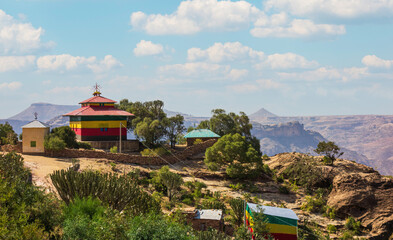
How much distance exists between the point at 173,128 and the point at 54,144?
1844 centimetres

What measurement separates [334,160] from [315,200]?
9951mm

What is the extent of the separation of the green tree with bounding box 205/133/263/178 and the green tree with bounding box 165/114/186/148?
36.7ft

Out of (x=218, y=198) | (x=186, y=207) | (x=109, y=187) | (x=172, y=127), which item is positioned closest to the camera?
(x=109, y=187)

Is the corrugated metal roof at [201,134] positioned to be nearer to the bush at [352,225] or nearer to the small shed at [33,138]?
the small shed at [33,138]

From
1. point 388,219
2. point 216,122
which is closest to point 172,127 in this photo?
point 216,122

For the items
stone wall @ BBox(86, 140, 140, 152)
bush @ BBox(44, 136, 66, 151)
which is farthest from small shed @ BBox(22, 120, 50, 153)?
stone wall @ BBox(86, 140, 140, 152)

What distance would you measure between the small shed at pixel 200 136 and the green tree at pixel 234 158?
10345 mm

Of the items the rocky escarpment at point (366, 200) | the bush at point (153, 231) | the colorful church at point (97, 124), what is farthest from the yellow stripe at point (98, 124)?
the bush at point (153, 231)

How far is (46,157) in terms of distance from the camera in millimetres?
36375

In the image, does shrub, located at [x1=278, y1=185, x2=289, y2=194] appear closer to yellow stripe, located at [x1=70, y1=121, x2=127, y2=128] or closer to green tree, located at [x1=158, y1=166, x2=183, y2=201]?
green tree, located at [x1=158, y1=166, x2=183, y2=201]

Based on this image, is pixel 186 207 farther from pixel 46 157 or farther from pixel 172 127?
pixel 172 127

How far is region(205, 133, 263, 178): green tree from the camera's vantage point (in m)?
38.7

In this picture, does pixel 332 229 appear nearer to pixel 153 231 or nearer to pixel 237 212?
pixel 237 212

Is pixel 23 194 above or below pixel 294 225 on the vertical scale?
above
